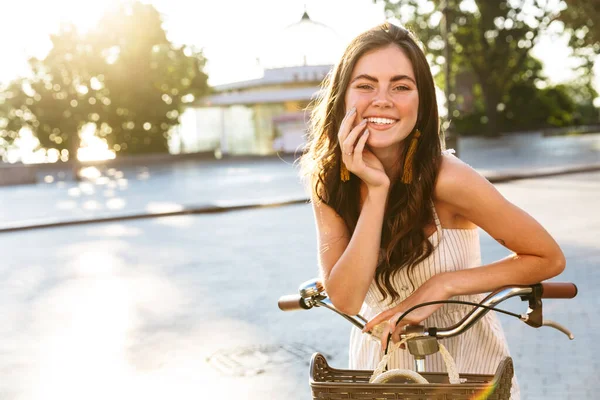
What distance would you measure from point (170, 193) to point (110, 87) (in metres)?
21.5

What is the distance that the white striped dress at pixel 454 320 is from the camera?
2.39m

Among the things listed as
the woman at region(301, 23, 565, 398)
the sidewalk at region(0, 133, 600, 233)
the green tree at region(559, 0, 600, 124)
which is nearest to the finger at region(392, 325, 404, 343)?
the woman at region(301, 23, 565, 398)

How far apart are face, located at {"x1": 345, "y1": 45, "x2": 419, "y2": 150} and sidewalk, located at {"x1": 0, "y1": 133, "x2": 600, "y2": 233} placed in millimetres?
14297

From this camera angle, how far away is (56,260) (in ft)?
37.0

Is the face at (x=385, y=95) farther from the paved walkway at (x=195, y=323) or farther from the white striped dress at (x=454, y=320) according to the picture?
the paved walkway at (x=195, y=323)

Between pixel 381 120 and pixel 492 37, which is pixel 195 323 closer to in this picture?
pixel 381 120

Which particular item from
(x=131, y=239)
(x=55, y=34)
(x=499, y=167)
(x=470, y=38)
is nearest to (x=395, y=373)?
(x=131, y=239)

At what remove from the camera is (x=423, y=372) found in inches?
81.2

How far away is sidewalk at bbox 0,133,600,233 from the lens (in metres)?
16.8

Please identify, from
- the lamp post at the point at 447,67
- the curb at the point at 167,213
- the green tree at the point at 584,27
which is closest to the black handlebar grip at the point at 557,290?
the curb at the point at 167,213

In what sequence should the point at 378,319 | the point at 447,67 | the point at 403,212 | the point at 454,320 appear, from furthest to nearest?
the point at 447,67, the point at 454,320, the point at 403,212, the point at 378,319

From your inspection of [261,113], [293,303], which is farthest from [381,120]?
[261,113]

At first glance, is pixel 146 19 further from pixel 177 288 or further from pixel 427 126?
pixel 427 126

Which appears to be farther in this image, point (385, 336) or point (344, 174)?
point (344, 174)
